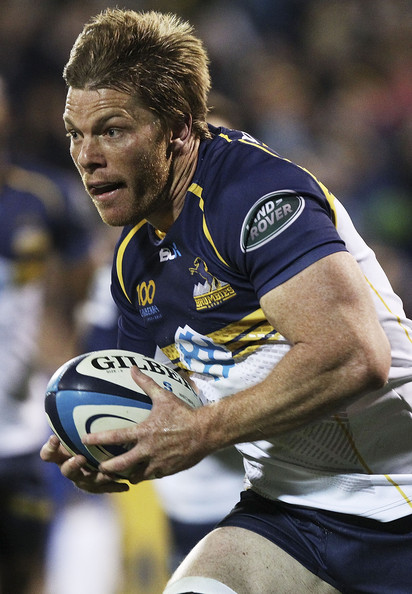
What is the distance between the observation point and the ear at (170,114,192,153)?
7.84 feet

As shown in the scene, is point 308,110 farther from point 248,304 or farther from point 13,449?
point 248,304

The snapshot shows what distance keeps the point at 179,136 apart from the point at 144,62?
0.23 meters

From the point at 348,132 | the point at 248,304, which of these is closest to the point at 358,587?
the point at 248,304

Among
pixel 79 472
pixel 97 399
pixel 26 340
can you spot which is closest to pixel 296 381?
pixel 97 399

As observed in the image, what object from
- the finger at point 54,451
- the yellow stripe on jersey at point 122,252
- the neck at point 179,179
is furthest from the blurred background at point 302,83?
the finger at point 54,451

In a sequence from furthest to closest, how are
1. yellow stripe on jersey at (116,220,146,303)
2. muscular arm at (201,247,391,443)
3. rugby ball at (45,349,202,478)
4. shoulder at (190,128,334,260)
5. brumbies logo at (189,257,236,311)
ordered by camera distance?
yellow stripe on jersey at (116,220,146,303) → brumbies logo at (189,257,236,311) → rugby ball at (45,349,202,478) → shoulder at (190,128,334,260) → muscular arm at (201,247,391,443)

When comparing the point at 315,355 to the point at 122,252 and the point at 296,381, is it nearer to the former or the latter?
the point at 296,381

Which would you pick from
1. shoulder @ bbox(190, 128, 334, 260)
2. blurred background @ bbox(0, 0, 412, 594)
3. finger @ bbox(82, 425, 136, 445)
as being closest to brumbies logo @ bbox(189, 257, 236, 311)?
shoulder @ bbox(190, 128, 334, 260)

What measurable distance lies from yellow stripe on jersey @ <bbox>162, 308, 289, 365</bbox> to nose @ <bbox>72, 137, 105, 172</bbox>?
1.77 feet

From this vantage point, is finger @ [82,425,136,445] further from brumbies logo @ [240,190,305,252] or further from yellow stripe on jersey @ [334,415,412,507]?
yellow stripe on jersey @ [334,415,412,507]

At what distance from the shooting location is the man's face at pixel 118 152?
2.25m

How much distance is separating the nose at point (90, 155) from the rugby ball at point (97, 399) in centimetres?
49

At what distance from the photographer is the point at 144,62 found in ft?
7.50

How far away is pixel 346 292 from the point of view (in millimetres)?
1899
